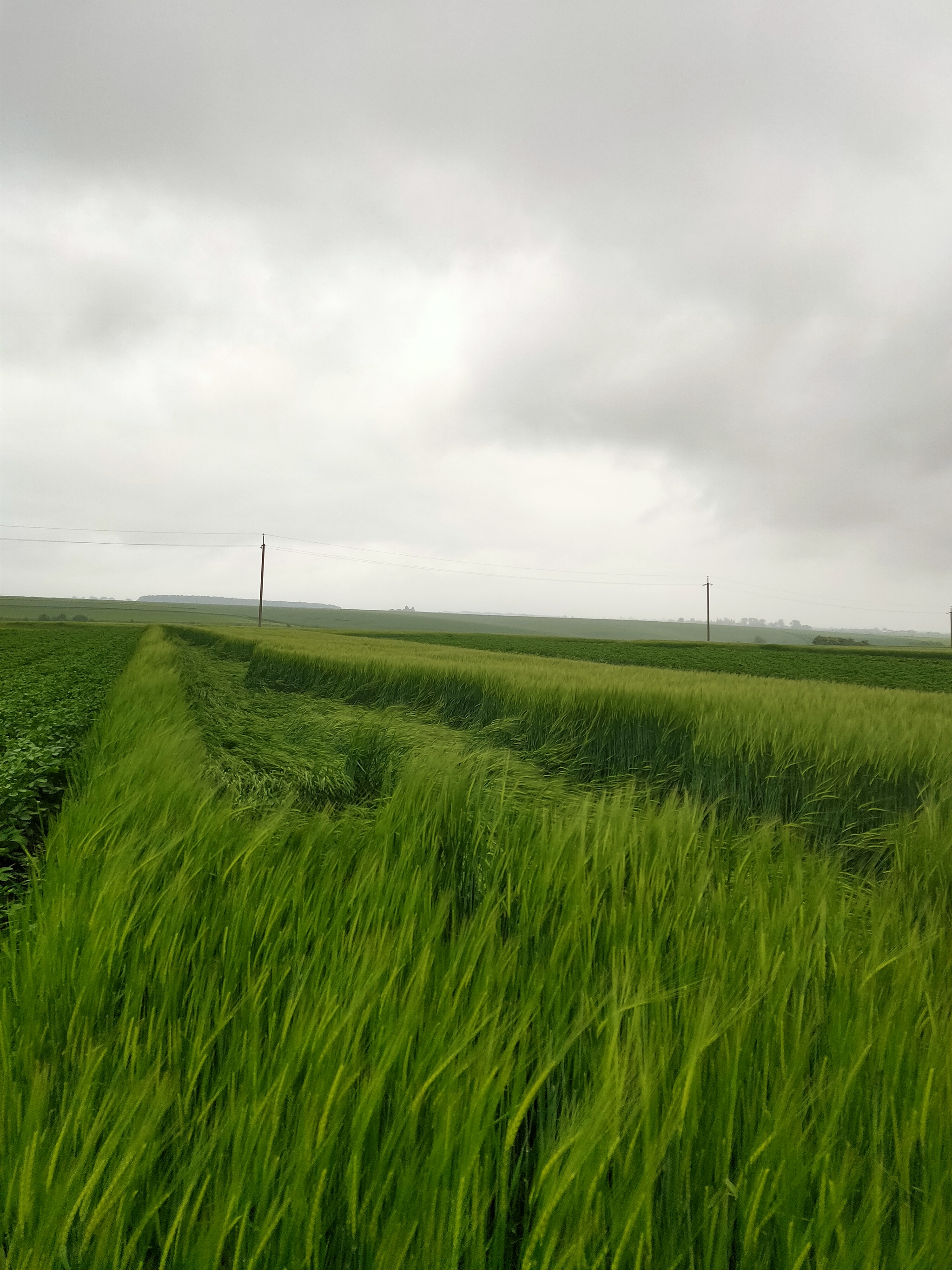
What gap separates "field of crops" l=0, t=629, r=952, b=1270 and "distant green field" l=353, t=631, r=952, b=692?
453 inches

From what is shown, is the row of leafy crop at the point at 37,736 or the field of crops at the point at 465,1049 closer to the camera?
the field of crops at the point at 465,1049

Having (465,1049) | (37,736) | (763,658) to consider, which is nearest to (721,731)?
(465,1049)

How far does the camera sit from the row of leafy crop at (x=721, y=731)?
3.95 m

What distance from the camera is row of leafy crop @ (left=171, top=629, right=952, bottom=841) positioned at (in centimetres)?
395

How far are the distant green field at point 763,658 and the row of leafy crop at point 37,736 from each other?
Result: 12.3 m

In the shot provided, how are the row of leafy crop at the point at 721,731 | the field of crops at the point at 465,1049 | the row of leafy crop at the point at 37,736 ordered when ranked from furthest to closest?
1. the row of leafy crop at the point at 721,731
2. the row of leafy crop at the point at 37,736
3. the field of crops at the point at 465,1049

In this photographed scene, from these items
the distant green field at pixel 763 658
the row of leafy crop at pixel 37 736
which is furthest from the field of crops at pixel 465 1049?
the distant green field at pixel 763 658

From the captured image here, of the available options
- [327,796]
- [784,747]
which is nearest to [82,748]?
[327,796]

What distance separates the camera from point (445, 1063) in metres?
0.73

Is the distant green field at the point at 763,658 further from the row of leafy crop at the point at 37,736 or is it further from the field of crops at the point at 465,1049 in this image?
the row of leafy crop at the point at 37,736

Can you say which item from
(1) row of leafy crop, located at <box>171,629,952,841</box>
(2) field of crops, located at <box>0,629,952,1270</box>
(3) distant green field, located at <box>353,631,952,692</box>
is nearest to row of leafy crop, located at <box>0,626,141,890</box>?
(2) field of crops, located at <box>0,629,952,1270</box>

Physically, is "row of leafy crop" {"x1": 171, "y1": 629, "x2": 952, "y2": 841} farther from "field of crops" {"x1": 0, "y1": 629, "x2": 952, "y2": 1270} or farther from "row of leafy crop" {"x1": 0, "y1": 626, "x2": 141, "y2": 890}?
"row of leafy crop" {"x1": 0, "y1": 626, "x2": 141, "y2": 890}

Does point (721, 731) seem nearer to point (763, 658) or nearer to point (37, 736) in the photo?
point (37, 736)

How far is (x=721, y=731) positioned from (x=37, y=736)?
5256 mm
